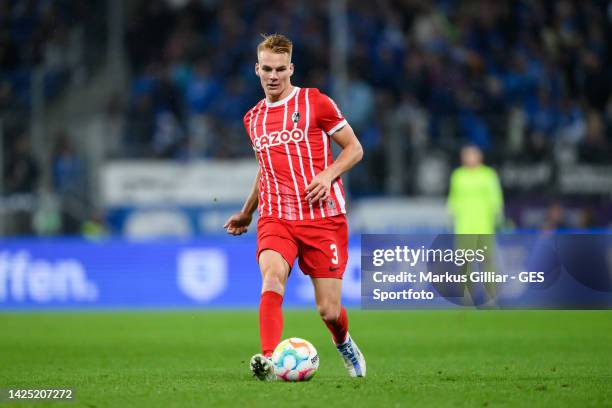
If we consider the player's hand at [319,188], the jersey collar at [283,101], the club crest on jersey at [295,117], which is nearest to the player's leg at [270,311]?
the player's hand at [319,188]

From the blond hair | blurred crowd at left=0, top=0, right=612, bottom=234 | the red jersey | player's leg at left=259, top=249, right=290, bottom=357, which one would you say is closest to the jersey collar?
the red jersey

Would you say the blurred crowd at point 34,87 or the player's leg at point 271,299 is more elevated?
the blurred crowd at point 34,87

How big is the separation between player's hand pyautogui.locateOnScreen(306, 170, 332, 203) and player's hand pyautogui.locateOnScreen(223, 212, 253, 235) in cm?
78

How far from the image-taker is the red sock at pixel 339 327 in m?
7.12

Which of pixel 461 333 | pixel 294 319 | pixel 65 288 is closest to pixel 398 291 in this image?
pixel 461 333

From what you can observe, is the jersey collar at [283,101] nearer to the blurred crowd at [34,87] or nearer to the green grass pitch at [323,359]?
the green grass pitch at [323,359]

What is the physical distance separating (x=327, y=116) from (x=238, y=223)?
1.01m

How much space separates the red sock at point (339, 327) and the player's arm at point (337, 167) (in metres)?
0.78

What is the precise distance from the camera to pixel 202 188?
17.8 m

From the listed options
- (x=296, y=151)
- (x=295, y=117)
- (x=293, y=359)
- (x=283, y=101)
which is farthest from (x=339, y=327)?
(x=283, y=101)

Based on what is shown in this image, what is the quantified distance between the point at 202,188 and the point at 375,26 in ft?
17.3

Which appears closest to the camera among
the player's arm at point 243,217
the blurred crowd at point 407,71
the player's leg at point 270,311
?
the player's leg at point 270,311

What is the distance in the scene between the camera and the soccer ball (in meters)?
6.75

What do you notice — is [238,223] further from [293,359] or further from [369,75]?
[369,75]
